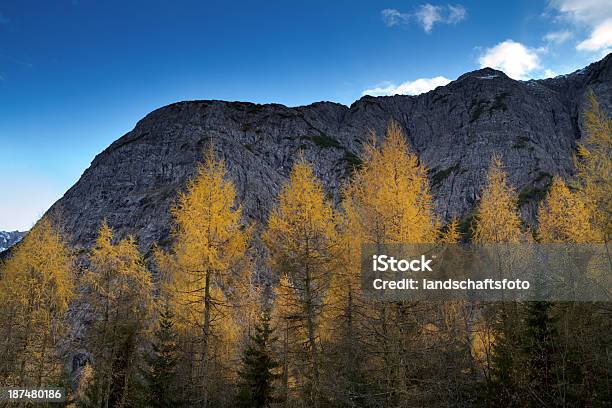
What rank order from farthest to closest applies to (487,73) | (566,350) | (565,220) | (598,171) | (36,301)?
(487,73) < (565,220) < (36,301) < (598,171) < (566,350)

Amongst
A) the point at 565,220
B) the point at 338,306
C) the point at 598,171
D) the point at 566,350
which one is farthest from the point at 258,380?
the point at 565,220

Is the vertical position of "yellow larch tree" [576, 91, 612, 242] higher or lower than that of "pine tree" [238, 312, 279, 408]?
higher

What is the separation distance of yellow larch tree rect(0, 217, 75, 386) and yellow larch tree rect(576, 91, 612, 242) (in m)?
20.6

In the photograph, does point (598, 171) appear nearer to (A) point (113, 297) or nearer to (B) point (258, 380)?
(B) point (258, 380)

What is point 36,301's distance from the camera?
16.5 metres

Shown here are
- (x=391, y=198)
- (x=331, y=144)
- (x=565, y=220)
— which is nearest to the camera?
(x=391, y=198)

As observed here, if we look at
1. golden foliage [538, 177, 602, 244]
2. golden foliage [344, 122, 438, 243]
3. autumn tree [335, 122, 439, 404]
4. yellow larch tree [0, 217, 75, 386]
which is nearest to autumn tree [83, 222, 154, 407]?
yellow larch tree [0, 217, 75, 386]

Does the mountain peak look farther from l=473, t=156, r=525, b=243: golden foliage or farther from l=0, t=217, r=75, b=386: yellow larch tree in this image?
l=0, t=217, r=75, b=386: yellow larch tree

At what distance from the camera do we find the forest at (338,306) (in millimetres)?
11445

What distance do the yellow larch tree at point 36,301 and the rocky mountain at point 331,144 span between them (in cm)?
5350

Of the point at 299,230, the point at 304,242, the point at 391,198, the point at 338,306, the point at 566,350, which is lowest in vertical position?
the point at 566,350

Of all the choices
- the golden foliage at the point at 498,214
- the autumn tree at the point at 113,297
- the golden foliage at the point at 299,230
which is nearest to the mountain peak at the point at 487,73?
the golden foliage at the point at 498,214

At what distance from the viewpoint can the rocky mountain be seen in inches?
3593

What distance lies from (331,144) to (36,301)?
119871 mm
